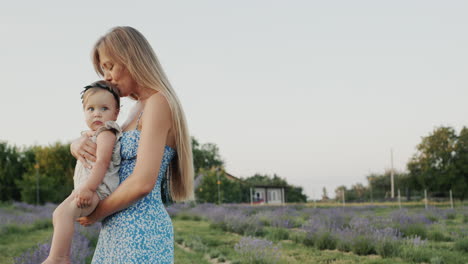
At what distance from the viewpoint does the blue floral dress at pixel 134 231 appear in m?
2.09

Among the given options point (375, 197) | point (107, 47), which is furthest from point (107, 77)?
point (375, 197)

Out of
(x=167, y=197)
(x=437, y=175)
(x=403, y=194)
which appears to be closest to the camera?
(x=167, y=197)

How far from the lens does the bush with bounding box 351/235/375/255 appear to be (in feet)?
29.0

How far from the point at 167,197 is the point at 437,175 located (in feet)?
134

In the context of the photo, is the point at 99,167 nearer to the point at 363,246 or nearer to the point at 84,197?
the point at 84,197

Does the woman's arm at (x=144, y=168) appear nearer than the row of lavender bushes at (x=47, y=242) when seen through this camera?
Yes

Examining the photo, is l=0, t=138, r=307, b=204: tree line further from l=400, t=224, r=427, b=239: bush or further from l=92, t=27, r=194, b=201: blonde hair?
l=92, t=27, r=194, b=201: blonde hair

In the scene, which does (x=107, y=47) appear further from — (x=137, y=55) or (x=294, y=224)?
(x=294, y=224)

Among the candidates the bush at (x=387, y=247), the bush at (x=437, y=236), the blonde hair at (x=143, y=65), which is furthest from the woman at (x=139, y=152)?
the bush at (x=437, y=236)

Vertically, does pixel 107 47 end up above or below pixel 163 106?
above

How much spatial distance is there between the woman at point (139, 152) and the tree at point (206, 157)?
217 feet

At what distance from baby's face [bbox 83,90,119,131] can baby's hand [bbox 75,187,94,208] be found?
38cm

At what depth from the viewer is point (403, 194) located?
157ft

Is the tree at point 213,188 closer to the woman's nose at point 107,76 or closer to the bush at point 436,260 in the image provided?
the bush at point 436,260
